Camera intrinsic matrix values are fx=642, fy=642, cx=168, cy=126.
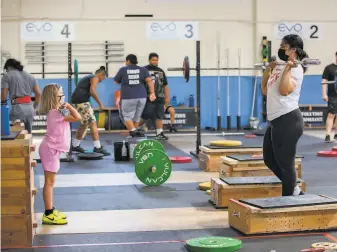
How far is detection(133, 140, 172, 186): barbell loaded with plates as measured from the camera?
19.2 ft

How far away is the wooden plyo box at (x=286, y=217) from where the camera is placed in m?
4.11

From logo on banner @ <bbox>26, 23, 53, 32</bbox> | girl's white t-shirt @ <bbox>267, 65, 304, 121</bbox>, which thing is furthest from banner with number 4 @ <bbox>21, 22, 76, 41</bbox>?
girl's white t-shirt @ <bbox>267, 65, 304, 121</bbox>

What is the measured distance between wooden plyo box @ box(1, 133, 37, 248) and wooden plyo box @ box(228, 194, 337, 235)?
1349 millimetres

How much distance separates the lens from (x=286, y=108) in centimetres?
429

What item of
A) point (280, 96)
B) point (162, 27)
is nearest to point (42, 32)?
point (162, 27)

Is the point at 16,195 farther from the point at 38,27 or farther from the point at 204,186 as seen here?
the point at 38,27

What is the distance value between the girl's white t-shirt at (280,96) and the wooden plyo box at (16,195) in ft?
5.37

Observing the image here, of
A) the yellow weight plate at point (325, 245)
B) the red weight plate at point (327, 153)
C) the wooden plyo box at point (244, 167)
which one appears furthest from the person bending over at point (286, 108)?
the red weight plate at point (327, 153)

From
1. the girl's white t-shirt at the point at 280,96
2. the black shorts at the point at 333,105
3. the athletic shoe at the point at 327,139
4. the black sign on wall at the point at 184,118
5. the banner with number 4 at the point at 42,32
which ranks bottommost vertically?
the athletic shoe at the point at 327,139

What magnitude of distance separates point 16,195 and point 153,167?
221 cm

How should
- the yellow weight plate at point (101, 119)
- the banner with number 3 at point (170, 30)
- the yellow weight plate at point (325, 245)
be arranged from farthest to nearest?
the banner with number 3 at point (170, 30)
the yellow weight plate at point (101, 119)
the yellow weight plate at point (325, 245)

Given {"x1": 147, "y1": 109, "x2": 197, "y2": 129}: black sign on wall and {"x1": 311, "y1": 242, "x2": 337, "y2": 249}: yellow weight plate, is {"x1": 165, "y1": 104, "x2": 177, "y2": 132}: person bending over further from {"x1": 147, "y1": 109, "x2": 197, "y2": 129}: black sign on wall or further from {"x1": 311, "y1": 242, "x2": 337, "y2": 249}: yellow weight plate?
{"x1": 311, "y1": 242, "x2": 337, "y2": 249}: yellow weight plate

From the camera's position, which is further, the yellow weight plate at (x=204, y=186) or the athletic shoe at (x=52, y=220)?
the yellow weight plate at (x=204, y=186)

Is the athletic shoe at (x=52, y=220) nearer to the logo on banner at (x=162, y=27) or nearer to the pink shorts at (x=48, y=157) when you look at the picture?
the pink shorts at (x=48, y=157)
